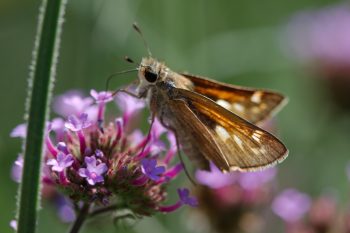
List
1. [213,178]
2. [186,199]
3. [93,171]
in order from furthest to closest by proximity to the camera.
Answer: [213,178] < [186,199] < [93,171]

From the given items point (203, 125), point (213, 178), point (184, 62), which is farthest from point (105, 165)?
point (184, 62)

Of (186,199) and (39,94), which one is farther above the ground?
(39,94)

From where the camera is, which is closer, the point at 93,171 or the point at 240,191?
the point at 93,171

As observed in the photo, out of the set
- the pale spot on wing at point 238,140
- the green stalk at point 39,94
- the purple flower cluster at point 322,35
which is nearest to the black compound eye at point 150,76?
the pale spot on wing at point 238,140

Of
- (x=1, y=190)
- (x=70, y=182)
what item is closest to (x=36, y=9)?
(x=1, y=190)

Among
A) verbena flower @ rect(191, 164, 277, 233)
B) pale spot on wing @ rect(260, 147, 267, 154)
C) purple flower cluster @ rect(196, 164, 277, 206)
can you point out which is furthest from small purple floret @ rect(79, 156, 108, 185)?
verbena flower @ rect(191, 164, 277, 233)

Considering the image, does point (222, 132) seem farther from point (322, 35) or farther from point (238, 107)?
point (322, 35)

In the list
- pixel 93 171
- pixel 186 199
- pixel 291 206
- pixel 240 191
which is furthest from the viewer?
pixel 240 191
